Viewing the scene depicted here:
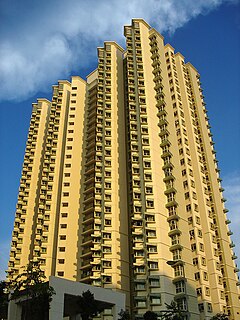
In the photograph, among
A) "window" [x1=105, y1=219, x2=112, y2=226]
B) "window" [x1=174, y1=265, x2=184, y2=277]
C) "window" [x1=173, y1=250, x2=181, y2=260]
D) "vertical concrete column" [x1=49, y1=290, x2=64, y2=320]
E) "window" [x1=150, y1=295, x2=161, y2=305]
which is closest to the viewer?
"vertical concrete column" [x1=49, y1=290, x2=64, y2=320]

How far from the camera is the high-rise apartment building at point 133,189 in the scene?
200 ft

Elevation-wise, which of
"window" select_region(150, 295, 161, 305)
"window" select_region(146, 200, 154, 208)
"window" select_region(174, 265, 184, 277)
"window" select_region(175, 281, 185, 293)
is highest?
"window" select_region(146, 200, 154, 208)

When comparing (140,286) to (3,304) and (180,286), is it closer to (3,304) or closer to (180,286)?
(180,286)

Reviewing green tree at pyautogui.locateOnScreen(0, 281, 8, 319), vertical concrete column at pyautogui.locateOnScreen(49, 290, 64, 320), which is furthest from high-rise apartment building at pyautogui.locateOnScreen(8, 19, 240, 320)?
vertical concrete column at pyautogui.locateOnScreen(49, 290, 64, 320)

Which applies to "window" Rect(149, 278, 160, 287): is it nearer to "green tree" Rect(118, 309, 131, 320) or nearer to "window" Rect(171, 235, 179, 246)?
"window" Rect(171, 235, 179, 246)

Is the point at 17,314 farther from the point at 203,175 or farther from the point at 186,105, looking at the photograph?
the point at 186,105

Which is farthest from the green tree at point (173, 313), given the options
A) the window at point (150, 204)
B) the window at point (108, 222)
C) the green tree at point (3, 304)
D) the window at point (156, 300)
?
the window at point (108, 222)

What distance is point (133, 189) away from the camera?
218 ft

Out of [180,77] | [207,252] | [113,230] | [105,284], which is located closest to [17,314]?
[105,284]

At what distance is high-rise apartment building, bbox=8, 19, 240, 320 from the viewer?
6103 centimetres

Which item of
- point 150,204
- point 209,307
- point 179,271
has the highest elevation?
point 150,204

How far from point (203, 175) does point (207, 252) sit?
16099mm

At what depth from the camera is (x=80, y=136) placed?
82.5 meters

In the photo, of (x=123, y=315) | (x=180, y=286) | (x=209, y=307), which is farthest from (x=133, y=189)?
(x=123, y=315)
